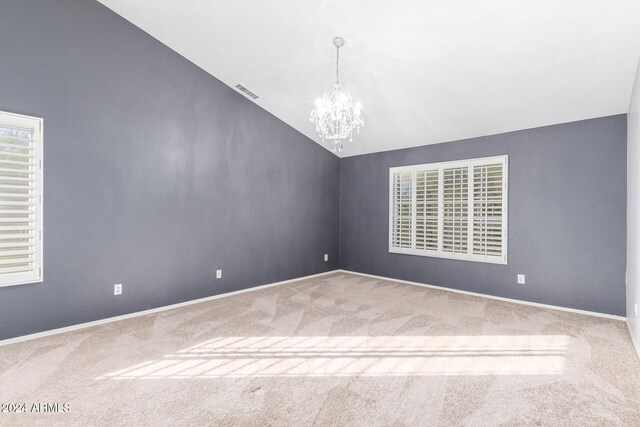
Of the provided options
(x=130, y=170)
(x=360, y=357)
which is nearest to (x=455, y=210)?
(x=360, y=357)

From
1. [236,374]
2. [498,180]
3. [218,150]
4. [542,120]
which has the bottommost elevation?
[236,374]

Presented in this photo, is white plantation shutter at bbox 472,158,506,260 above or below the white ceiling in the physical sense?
below

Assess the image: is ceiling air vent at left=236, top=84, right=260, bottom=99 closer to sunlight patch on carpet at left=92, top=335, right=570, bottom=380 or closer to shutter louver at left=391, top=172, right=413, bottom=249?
shutter louver at left=391, top=172, right=413, bottom=249

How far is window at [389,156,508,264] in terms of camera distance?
4637mm

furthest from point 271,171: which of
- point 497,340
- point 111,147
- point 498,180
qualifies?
point 497,340

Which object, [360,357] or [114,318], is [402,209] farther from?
[114,318]

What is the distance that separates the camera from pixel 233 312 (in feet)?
13.1

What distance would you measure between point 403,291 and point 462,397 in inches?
113

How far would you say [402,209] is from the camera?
5.70 meters

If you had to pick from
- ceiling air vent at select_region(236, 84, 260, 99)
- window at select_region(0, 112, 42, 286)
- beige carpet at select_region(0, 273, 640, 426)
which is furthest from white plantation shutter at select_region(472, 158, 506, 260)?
window at select_region(0, 112, 42, 286)

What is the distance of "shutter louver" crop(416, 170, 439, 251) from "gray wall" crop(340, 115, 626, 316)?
28 centimetres

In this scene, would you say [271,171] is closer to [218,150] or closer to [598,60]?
[218,150]

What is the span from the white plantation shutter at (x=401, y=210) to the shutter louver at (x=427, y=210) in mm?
147

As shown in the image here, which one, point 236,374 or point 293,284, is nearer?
point 236,374
